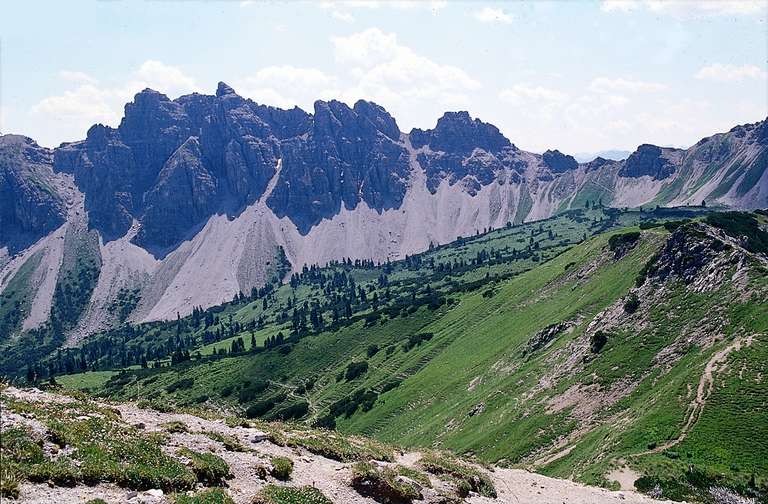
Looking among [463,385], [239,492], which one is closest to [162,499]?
[239,492]

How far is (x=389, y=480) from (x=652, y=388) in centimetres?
6422

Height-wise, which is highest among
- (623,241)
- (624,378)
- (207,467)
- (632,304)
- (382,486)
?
(623,241)

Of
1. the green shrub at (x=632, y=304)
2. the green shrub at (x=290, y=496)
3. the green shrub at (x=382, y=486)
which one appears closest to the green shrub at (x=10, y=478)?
the green shrub at (x=290, y=496)

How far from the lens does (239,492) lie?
28531 millimetres

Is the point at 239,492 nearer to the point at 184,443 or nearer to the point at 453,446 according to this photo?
the point at 184,443

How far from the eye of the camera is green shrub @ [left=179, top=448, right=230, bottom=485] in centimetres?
2899

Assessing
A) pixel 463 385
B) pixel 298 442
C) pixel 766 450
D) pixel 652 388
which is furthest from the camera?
pixel 463 385

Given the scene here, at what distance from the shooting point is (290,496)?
92.6 ft

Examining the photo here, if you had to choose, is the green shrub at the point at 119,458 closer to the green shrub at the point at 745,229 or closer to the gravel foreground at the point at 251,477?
the gravel foreground at the point at 251,477

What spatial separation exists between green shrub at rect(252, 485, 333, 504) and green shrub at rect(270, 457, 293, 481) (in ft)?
6.95

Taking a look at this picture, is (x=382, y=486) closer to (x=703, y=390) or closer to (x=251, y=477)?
(x=251, y=477)

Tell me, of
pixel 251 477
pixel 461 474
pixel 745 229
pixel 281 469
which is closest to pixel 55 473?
pixel 251 477

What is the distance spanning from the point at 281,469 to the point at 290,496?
372 centimetres

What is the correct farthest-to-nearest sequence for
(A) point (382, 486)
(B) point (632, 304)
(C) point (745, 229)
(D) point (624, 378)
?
(C) point (745, 229), (B) point (632, 304), (D) point (624, 378), (A) point (382, 486)
